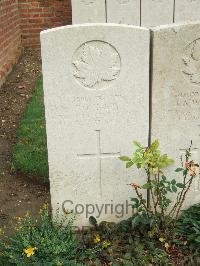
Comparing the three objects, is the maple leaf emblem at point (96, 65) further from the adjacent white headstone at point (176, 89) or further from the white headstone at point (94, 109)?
the adjacent white headstone at point (176, 89)

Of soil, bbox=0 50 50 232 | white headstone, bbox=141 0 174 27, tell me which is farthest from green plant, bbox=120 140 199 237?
white headstone, bbox=141 0 174 27

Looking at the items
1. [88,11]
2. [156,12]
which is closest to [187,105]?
[156,12]

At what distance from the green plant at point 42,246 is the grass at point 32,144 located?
119 cm

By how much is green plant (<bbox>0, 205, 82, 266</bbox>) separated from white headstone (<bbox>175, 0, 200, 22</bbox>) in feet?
10.0

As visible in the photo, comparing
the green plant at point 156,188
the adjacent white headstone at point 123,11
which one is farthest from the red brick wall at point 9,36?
the green plant at point 156,188

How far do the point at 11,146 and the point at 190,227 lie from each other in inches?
101

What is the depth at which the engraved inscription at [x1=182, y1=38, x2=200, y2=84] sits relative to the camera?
293cm

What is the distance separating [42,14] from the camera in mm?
8383

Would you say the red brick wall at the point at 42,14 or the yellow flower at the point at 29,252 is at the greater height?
the red brick wall at the point at 42,14

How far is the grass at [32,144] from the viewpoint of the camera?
4.28 m

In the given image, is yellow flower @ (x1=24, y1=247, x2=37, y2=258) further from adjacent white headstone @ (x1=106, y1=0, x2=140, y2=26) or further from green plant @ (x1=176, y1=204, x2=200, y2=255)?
adjacent white headstone @ (x1=106, y1=0, x2=140, y2=26)

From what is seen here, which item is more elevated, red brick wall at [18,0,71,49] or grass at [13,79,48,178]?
red brick wall at [18,0,71,49]

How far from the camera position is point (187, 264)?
116 inches

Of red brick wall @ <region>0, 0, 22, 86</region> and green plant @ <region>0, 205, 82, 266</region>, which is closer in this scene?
green plant @ <region>0, 205, 82, 266</region>
